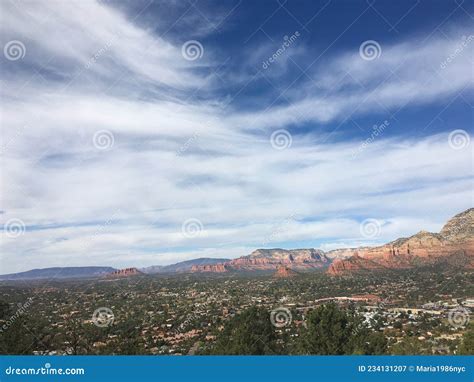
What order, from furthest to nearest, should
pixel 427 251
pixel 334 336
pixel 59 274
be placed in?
pixel 59 274 < pixel 427 251 < pixel 334 336

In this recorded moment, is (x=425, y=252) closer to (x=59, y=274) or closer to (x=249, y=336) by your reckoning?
(x=249, y=336)

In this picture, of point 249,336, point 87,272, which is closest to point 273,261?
point 87,272

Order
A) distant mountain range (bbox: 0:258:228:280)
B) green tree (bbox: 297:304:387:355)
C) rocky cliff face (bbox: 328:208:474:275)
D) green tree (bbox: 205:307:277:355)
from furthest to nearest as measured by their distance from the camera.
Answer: distant mountain range (bbox: 0:258:228:280)
rocky cliff face (bbox: 328:208:474:275)
green tree (bbox: 205:307:277:355)
green tree (bbox: 297:304:387:355)

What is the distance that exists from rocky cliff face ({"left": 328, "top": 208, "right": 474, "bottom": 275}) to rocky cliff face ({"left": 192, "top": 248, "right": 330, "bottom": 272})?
4132cm

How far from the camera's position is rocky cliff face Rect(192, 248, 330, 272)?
12118 centimetres

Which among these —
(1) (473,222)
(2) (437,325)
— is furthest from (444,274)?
(2) (437,325)

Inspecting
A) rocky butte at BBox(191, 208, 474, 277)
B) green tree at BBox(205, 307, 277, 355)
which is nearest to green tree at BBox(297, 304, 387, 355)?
green tree at BBox(205, 307, 277, 355)

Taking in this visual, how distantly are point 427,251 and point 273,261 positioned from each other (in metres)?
76.8

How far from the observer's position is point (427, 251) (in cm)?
5853

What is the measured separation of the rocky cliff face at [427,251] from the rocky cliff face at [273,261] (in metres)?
41.3

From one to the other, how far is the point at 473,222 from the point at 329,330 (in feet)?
148

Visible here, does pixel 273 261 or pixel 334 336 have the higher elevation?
pixel 273 261

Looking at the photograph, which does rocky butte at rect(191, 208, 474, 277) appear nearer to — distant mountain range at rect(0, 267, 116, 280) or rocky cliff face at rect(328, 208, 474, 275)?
rocky cliff face at rect(328, 208, 474, 275)

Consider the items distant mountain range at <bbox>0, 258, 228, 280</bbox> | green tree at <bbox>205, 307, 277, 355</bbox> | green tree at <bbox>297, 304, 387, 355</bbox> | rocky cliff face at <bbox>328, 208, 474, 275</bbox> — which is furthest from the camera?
distant mountain range at <bbox>0, 258, 228, 280</bbox>
